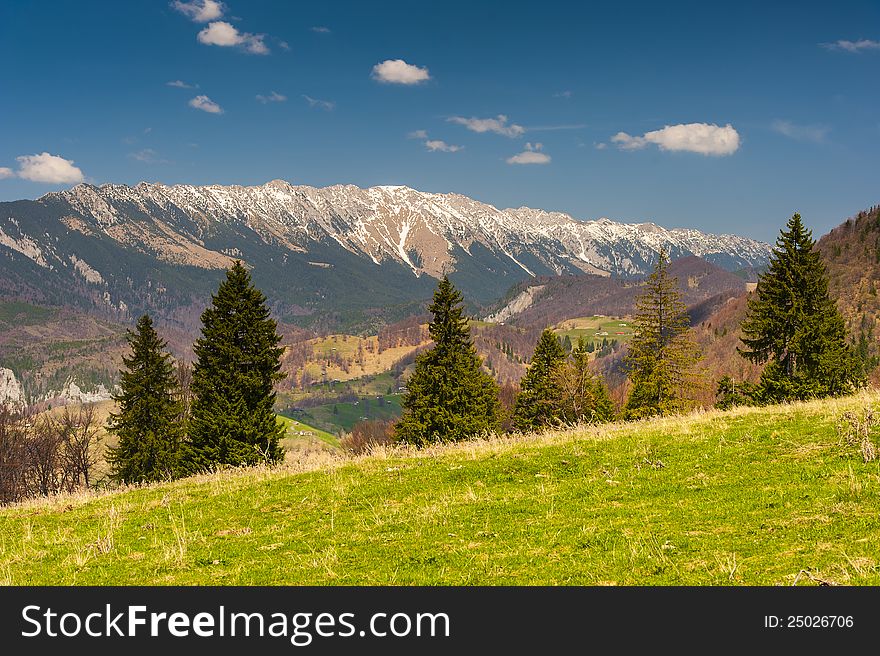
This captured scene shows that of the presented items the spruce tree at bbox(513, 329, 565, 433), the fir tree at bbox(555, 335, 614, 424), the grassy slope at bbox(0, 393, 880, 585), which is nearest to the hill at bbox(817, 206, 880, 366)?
the fir tree at bbox(555, 335, 614, 424)

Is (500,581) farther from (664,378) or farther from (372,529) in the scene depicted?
(664,378)

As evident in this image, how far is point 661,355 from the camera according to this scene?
55375 millimetres

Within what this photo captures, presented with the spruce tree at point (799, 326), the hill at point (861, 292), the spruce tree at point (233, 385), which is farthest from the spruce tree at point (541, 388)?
the hill at point (861, 292)

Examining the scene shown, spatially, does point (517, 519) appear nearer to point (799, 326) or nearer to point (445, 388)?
point (445, 388)

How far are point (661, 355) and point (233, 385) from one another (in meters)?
37.3

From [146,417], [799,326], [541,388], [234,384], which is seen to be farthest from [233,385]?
[799,326]

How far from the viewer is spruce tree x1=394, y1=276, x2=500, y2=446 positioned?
176ft

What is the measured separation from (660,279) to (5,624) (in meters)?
58.2

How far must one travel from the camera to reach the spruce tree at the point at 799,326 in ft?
156

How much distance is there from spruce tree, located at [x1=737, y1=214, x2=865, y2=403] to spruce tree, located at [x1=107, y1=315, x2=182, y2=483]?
165 ft

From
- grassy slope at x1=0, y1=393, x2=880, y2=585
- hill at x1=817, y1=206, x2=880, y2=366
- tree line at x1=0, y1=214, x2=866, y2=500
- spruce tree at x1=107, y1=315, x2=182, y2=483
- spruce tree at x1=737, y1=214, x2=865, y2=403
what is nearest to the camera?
grassy slope at x1=0, y1=393, x2=880, y2=585

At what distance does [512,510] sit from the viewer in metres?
11.7

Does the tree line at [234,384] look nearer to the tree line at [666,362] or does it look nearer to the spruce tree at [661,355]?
the tree line at [666,362]

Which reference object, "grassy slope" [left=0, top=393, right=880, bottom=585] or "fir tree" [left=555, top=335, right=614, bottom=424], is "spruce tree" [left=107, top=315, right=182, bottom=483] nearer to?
"grassy slope" [left=0, top=393, right=880, bottom=585]
